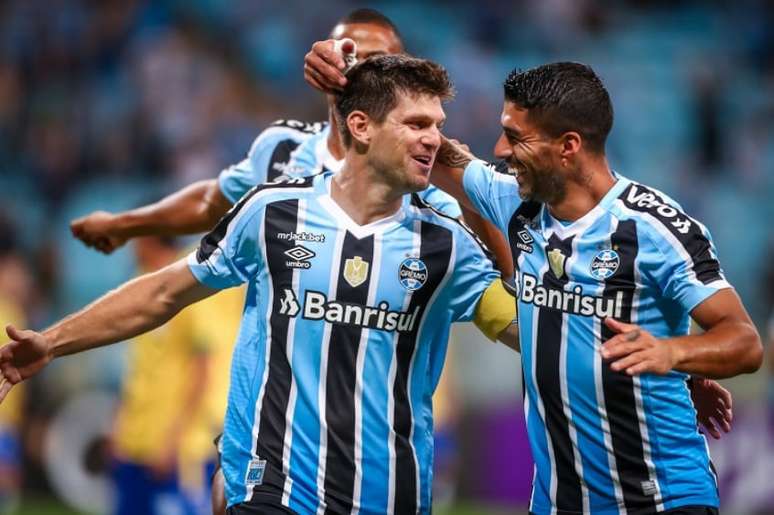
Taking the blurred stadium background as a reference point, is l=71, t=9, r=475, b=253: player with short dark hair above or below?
below

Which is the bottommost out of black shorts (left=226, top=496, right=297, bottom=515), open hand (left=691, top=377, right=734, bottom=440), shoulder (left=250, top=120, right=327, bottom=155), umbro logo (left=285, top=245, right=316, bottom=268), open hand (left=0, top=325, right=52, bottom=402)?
black shorts (left=226, top=496, right=297, bottom=515)

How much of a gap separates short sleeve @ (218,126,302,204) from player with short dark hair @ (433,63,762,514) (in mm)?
1458

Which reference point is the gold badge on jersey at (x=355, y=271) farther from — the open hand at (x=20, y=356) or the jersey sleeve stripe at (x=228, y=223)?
the open hand at (x=20, y=356)

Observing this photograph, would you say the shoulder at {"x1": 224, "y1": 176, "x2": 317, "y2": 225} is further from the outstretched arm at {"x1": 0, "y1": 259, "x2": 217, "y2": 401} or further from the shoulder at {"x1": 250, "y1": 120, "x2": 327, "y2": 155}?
the shoulder at {"x1": 250, "y1": 120, "x2": 327, "y2": 155}

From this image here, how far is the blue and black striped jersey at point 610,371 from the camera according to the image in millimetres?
5000

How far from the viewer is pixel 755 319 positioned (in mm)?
12141

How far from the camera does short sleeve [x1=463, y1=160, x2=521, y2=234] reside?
17.9ft

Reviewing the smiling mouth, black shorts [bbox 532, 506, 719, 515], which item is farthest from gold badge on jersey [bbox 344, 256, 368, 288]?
black shorts [bbox 532, 506, 719, 515]

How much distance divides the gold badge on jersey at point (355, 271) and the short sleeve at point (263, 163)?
1.28 meters

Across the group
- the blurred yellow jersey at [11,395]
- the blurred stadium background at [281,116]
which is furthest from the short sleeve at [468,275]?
the blurred yellow jersey at [11,395]

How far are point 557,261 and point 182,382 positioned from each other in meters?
4.70

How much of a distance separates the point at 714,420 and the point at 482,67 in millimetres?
9106

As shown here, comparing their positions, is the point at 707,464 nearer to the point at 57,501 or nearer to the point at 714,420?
the point at 714,420

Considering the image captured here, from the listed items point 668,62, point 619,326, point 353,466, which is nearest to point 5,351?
point 353,466
